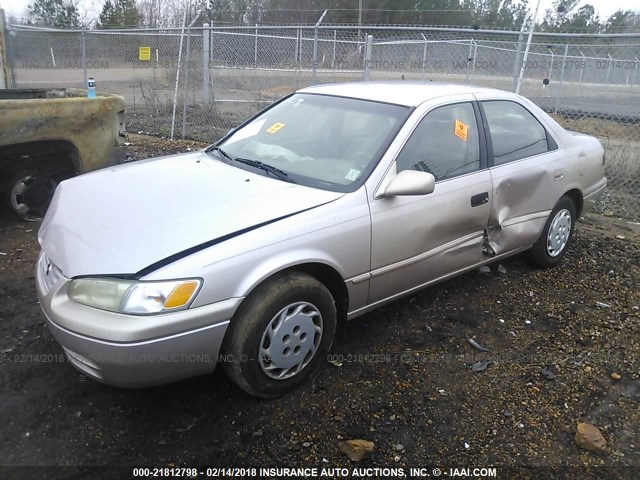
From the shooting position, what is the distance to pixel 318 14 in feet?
123

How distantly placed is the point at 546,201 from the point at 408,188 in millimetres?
1887

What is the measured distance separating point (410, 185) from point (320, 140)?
82 centimetres

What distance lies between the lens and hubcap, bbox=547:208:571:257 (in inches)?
182

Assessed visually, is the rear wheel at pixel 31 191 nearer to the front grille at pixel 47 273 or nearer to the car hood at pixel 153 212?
the car hood at pixel 153 212

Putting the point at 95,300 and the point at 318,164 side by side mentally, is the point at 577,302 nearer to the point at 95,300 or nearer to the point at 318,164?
the point at 318,164

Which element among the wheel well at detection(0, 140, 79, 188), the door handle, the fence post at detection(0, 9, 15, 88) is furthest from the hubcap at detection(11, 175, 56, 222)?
the fence post at detection(0, 9, 15, 88)

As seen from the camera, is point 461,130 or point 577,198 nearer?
point 461,130

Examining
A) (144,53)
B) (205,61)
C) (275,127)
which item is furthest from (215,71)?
(275,127)

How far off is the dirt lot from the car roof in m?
1.53

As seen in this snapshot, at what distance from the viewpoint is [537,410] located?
9.68 feet

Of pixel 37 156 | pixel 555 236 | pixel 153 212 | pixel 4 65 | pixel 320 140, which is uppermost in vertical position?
pixel 4 65

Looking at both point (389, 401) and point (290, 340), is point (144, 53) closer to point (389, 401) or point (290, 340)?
point (290, 340)

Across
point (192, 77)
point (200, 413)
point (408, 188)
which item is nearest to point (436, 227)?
point (408, 188)

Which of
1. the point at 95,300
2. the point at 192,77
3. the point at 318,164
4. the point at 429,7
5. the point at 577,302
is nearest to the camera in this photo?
the point at 95,300
